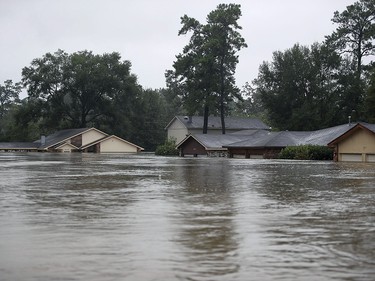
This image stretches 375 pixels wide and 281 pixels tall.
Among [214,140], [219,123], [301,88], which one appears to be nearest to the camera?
[214,140]

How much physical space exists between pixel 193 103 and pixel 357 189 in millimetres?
73446

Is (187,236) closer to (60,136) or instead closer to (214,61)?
(214,61)

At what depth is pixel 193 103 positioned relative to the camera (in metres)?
92.8

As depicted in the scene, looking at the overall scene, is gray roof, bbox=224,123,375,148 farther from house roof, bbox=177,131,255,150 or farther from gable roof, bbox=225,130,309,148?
house roof, bbox=177,131,255,150

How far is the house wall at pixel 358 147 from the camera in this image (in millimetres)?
56781

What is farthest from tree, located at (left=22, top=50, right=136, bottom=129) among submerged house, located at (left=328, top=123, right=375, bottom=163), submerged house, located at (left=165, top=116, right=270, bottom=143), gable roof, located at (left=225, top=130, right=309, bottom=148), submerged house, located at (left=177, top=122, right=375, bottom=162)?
submerged house, located at (left=328, top=123, right=375, bottom=163)

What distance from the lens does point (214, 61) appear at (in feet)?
304

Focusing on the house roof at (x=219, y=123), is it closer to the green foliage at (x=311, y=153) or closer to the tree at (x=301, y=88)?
the tree at (x=301, y=88)

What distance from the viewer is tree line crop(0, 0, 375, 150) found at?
8425cm

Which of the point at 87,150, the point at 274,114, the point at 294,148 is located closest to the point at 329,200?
the point at 294,148

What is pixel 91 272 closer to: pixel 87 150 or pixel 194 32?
pixel 194 32

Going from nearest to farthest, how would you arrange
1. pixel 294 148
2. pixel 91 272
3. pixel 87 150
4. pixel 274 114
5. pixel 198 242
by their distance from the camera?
pixel 91 272 < pixel 198 242 < pixel 294 148 < pixel 274 114 < pixel 87 150

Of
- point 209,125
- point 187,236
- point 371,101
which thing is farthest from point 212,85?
point 187,236

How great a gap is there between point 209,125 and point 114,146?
17.5 meters
